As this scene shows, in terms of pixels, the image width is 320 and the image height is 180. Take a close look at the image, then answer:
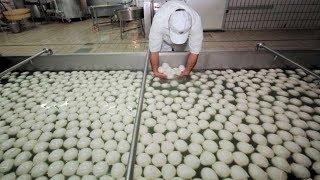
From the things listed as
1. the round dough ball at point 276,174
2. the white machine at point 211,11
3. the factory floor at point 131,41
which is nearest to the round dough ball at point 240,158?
the round dough ball at point 276,174

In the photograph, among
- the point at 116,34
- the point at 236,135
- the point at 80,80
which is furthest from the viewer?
the point at 116,34

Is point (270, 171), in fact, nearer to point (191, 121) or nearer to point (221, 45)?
point (191, 121)

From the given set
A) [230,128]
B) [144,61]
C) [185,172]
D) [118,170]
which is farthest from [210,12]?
[118,170]

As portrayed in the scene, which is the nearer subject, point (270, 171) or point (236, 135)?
point (270, 171)

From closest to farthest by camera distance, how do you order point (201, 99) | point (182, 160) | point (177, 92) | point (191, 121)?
point (182, 160), point (191, 121), point (201, 99), point (177, 92)

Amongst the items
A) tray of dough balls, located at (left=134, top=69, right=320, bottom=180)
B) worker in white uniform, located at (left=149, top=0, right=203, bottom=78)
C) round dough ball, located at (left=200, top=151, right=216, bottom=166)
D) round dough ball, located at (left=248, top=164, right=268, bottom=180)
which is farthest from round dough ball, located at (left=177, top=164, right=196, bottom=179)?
worker in white uniform, located at (left=149, top=0, right=203, bottom=78)

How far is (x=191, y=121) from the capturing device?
5.87ft

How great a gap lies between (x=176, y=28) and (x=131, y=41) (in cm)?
243

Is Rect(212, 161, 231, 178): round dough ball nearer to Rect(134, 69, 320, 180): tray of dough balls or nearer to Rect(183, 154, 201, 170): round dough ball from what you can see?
Rect(134, 69, 320, 180): tray of dough balls

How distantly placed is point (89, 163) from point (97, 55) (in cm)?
154

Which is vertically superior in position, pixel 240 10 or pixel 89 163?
pixel 240 10

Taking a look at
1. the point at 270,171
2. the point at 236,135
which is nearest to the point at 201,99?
the point at 236,135

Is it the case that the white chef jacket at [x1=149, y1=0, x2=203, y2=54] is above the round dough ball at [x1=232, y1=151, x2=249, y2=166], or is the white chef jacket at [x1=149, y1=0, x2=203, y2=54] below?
above

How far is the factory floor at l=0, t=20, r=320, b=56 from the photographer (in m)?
3.52
